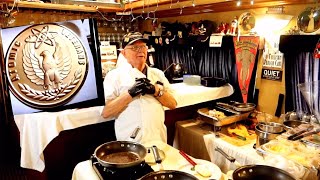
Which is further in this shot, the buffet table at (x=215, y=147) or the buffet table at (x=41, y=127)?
the buffet table at (x=41, y=127)

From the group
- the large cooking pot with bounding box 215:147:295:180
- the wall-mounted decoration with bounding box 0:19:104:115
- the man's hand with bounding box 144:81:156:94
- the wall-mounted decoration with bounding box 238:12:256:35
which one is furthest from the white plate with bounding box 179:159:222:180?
the wall-mounted decoration with bounding box 238:12:256:35

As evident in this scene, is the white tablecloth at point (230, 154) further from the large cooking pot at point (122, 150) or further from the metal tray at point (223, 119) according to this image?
the large cooking pot at point (122, 150)

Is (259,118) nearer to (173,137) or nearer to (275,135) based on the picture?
(275,135)

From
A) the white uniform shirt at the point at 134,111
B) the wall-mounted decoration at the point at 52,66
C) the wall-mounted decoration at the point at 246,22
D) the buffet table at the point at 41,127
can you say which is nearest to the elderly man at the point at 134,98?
the white uniform shirt at the point at 134,111

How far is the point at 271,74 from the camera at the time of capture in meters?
2.80

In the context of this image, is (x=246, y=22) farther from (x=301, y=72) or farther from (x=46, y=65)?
(x=46, y=65)

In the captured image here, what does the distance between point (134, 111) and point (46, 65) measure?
0.79m

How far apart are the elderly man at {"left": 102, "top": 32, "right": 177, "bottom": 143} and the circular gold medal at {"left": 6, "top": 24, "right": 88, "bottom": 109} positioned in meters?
0.34

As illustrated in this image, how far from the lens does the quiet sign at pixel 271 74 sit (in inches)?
108

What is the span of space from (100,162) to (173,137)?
1735 millimetres

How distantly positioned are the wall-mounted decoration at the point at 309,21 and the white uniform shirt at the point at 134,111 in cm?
156

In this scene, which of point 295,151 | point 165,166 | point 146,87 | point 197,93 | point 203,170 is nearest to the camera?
point 203,170

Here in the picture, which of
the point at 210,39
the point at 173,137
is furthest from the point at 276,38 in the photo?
the point at 173,137

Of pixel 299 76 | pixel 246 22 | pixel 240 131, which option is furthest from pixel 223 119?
pixel 246 22
